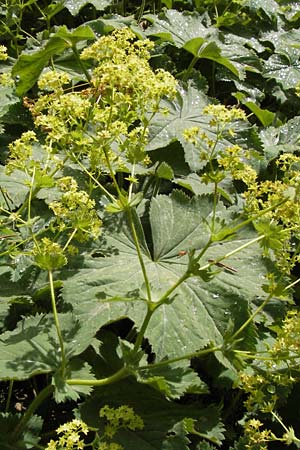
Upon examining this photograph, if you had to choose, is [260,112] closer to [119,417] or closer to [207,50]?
[207,50]

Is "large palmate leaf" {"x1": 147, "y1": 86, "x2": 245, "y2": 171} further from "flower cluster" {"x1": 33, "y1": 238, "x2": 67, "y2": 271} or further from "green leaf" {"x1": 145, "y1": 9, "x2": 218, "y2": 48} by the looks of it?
"flower cluster" {"x1": 33, "y1": 238, "x2": 67, "y2": 271}

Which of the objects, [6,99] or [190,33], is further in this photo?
[190,33]

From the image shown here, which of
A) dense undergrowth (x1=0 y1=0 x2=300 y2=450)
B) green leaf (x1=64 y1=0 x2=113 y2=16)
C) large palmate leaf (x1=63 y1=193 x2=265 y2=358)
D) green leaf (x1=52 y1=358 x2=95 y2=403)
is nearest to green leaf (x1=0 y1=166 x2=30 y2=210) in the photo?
dense undergrowth (x1=0 y1=0 x2=300 y2=450)

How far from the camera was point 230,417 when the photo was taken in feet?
9.12

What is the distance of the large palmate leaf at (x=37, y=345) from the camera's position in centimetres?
211

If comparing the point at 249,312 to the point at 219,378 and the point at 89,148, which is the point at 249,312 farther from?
Result: the point at 89,148

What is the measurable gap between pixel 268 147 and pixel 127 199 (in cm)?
169

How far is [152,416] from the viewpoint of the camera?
235cm

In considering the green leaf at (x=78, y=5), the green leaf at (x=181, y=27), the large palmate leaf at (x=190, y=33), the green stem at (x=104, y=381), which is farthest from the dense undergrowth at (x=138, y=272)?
the green leaf at (x=78, y=5)

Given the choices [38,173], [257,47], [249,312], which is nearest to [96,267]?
[38,173]

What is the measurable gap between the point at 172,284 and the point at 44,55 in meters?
1.23

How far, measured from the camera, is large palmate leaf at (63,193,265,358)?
232 cm

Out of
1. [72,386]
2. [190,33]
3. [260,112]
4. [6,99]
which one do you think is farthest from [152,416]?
[190,33]

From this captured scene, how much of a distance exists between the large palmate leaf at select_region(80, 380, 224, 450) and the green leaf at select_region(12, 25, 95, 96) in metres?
1.42
